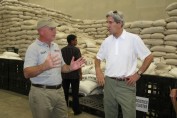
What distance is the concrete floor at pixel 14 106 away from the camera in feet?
14.9

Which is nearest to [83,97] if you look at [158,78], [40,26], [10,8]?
[158,78]

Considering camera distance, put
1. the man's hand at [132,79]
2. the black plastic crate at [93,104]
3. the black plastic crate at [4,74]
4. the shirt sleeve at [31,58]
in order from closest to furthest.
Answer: the shirt sleeve at [31,58]
the man's hand at [132,79]
the black plastic crate at [93,104]
the black plastic crate at [4,74]

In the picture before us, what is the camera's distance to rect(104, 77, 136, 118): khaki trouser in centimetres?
270

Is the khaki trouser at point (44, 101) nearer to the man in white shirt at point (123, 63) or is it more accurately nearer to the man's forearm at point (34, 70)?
the man's forearm at point (34, 70)

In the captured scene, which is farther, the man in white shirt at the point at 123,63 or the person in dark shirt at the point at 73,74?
the person in dark shirt at the point at 73,74

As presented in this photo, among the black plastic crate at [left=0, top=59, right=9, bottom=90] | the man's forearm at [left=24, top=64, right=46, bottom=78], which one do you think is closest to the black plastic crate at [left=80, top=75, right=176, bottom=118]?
the man's forearm at [left=24, top=64, right=46, bottom=78]

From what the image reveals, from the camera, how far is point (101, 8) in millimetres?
9461

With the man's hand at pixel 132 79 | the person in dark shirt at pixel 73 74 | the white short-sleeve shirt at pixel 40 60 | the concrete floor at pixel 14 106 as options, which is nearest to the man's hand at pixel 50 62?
the white short-sleeve shirt at pixel 40 60

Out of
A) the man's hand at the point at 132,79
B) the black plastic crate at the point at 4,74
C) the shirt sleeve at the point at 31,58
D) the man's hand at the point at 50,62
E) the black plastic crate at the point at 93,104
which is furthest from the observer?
the black plastic crate at the point at 4,74

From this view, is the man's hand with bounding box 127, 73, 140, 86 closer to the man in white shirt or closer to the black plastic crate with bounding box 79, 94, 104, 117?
the man in white shirt

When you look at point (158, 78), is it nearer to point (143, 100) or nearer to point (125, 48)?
point (143, 100)

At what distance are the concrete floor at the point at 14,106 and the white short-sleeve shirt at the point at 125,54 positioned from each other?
1804 millimetres

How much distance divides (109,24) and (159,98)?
1276 millimetres

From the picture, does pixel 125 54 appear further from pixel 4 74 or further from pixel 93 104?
pixel 4 74
